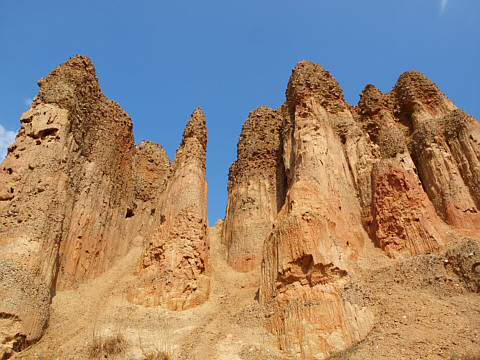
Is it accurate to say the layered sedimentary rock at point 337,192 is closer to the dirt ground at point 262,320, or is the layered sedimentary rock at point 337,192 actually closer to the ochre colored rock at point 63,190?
the dirt ground at point 262,320

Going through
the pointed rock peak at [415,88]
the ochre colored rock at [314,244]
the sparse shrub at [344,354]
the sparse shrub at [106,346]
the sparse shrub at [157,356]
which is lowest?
the sparse shrub at [344,354]

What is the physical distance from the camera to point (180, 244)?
49.6ft

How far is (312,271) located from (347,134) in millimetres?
9051

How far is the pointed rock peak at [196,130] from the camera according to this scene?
65.5 ft

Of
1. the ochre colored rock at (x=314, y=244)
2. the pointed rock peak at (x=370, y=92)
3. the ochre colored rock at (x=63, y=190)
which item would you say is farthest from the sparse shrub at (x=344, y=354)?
the pointed rock peak at (x=370, y=92)

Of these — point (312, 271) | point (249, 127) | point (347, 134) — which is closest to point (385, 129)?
point (347, 134)

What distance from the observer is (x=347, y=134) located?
18.6 m

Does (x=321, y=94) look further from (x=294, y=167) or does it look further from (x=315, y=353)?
(x=315, y=353)

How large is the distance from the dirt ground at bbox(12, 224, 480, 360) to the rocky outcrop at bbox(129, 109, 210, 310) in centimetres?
57

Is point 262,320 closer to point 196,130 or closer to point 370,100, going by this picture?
point 196,130

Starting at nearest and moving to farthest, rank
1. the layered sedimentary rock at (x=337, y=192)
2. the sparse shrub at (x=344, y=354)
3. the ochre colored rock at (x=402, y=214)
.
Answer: the sparse shrub at (x=344, y=354), the layered sedimentary rock at (x=337, y=192), the ochre colored rock at (x=402, y=214)

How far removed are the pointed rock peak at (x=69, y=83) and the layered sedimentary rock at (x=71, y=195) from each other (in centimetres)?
4

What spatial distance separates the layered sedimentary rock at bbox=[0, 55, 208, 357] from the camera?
11453mm

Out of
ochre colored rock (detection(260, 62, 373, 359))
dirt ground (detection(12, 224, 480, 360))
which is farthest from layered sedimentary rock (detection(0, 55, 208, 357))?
ochre colored rock (detection(260, 62, 373, 359))
